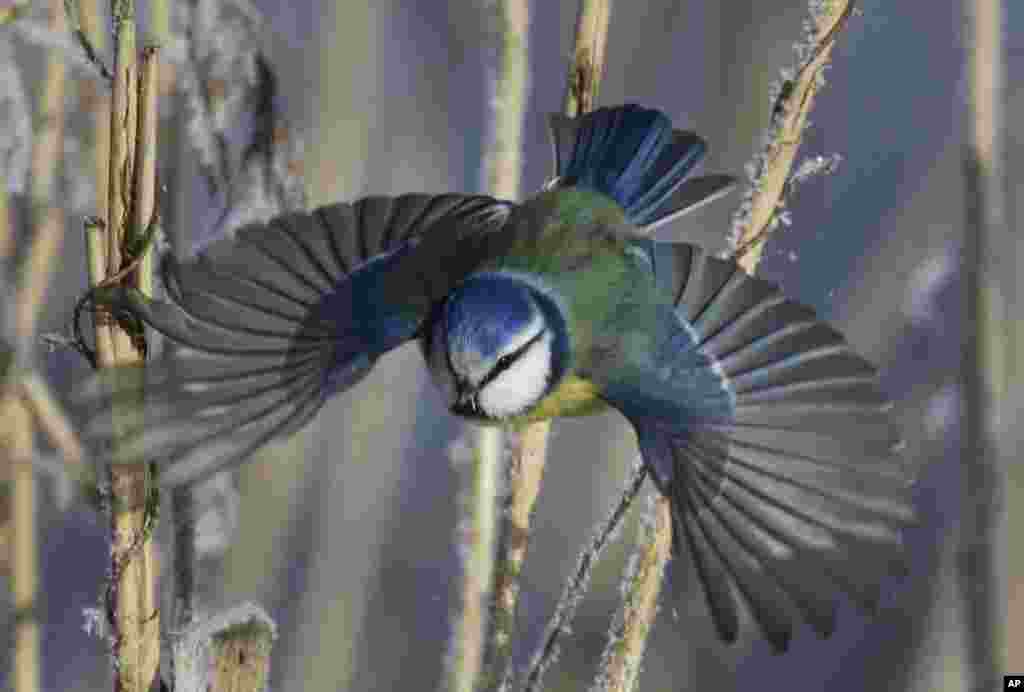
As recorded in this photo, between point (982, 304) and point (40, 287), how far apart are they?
942 millimetres

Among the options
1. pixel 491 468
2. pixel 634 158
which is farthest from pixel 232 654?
pixel 634 158

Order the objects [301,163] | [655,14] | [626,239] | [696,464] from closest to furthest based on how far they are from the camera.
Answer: [696,464]
[626,239]
[301,163]
[655,14]

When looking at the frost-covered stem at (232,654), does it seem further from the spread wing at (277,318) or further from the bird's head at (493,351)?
the bird's head at (493,351)

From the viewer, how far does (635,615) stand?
1007mm

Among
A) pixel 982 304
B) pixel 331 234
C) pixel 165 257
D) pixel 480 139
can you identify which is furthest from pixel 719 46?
pixel 165 257

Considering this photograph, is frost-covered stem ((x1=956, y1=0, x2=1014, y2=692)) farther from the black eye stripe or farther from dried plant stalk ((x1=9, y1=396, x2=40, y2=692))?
dried plant stalk ((x1=9, y1=396, x2=40, y2=692))

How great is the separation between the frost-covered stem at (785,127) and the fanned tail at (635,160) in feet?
0.94

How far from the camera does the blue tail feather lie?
4.57ft

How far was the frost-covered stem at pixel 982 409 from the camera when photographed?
4.47 ft

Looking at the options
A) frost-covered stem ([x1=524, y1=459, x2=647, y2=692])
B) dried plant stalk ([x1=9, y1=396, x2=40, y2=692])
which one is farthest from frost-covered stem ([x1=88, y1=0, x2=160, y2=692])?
dried plant stalk ([x1=9, y1=396, x2=40, y2=692])

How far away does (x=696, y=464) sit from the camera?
1.04 metres

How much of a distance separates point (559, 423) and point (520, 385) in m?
0.51

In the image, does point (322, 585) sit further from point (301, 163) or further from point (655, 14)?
point (655, 14)

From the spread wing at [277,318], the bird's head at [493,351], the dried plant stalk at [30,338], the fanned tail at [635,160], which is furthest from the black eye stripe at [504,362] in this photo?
the dried plant stalk at [30,338]
